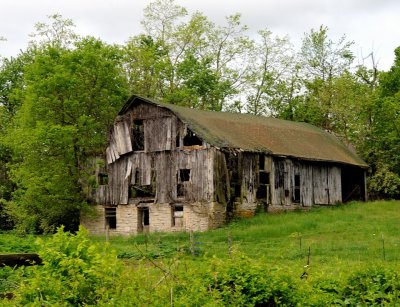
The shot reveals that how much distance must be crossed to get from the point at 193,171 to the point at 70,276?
27.9m

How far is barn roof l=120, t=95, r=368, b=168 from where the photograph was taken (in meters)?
37.8

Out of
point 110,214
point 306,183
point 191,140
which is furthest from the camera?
point 306,183

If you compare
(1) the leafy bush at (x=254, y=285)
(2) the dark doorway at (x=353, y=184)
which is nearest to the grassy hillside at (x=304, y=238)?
(2) the dark doorway at (x=353, y=184)

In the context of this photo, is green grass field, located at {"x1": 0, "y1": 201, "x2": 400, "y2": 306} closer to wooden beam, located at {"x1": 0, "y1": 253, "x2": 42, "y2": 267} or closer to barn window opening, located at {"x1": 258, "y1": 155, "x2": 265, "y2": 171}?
wooden beam, located at {"x1": 0, "y1": 253, "x2": 42, "y2": 267}

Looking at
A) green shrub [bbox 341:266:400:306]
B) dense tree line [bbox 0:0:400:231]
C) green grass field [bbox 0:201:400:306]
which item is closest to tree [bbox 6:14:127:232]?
dense tree line [bbox 0:0:400:231]

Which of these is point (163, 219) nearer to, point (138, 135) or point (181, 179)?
point (181, 179)

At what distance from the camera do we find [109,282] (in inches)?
369

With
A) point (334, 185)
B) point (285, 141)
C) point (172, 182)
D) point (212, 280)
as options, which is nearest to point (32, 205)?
point (172, 182)

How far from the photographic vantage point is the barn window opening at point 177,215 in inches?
1484

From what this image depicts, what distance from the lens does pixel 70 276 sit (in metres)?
9.62

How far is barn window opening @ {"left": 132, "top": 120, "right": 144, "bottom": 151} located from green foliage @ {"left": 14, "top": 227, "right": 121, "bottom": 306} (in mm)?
30007

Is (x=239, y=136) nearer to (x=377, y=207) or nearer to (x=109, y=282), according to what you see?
(x=377, y=207)

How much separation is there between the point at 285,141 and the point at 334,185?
5.23 meters

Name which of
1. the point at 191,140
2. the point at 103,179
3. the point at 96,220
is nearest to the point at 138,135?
the point at 191,140
